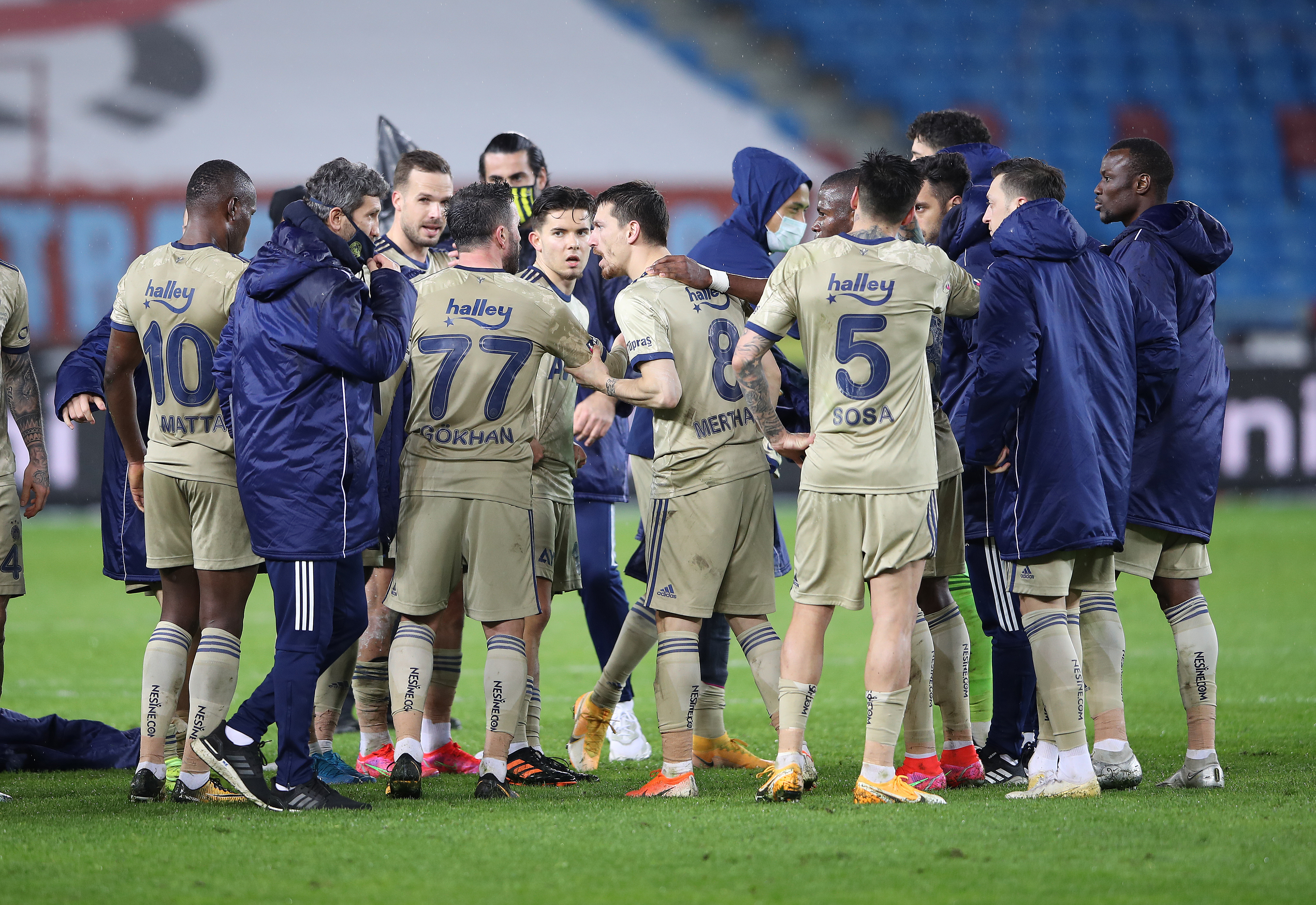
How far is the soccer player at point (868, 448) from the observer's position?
4664mm

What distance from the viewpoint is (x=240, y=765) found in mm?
4652

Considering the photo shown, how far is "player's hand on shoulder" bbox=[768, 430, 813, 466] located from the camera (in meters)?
4.85

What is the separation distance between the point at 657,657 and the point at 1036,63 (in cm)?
2087

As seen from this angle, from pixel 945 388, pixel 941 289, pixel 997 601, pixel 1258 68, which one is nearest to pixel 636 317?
pixel 941 289

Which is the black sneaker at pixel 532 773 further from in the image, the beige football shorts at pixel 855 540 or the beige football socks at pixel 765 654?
the beige football shorts at pixel 855 540

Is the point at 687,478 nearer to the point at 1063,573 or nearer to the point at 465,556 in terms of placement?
the point at 465,556

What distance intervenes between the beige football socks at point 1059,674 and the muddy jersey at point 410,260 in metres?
2.91

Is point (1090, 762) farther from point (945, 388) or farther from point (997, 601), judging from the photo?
point (945, 388)

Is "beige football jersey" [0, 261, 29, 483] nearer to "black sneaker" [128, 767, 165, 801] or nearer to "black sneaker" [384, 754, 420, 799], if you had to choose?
"black sneaker" [128, 767, 165, 801]

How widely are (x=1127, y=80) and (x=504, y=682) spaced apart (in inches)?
852

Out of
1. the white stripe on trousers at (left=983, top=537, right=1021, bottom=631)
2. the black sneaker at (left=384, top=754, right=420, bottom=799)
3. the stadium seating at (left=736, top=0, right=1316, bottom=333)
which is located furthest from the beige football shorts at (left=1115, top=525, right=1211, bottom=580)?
the stadium seating at (left=736, top=0, right=1316, bottom=333)

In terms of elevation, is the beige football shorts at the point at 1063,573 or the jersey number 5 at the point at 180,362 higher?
the jersey number 5 at the point at 180,362

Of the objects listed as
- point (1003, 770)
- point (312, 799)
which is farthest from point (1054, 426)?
point (312, 799)

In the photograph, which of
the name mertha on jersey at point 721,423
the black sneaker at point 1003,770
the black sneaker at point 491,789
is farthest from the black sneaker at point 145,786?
the black sneaker at point 1003,770
